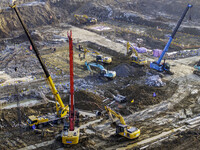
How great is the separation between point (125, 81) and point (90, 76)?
11.9ft

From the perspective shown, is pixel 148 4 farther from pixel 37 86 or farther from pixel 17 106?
pixel 17 106

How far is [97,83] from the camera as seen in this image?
27391 mm

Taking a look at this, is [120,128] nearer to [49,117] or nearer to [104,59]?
[49,117]

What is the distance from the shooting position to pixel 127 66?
98.6 ft

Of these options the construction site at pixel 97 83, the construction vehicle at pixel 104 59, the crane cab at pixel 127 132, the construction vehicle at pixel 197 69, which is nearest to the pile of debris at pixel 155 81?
the construction site at pixel 97 83

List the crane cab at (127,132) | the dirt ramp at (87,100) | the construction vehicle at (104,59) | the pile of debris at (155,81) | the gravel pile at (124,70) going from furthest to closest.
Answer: the construction vehicle at (104,59)
the gravel pile at (124,70)
the pile of debris at (155,81)
the dirt ramp at (87,100)
the crane cab at (127,132)

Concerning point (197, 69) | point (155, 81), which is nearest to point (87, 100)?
point (155, 81)

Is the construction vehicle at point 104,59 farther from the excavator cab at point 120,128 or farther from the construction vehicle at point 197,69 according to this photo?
the excavator cab at point 120,128

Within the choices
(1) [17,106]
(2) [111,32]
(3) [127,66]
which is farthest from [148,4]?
(1) [17,106]

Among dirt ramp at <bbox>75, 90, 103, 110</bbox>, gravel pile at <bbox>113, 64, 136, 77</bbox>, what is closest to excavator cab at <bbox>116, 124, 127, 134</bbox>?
dirt ramp at <bbox>75, 90, 103, 110</bbox>

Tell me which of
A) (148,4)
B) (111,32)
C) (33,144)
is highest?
(148,4)

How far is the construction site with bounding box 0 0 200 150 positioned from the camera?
18.4 metres

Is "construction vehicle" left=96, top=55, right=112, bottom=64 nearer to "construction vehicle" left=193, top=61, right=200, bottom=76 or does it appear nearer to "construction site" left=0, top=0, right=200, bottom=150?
"construction site" left=0, top=0, right=200, bottom=150

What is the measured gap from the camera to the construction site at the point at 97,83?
60.3ft
